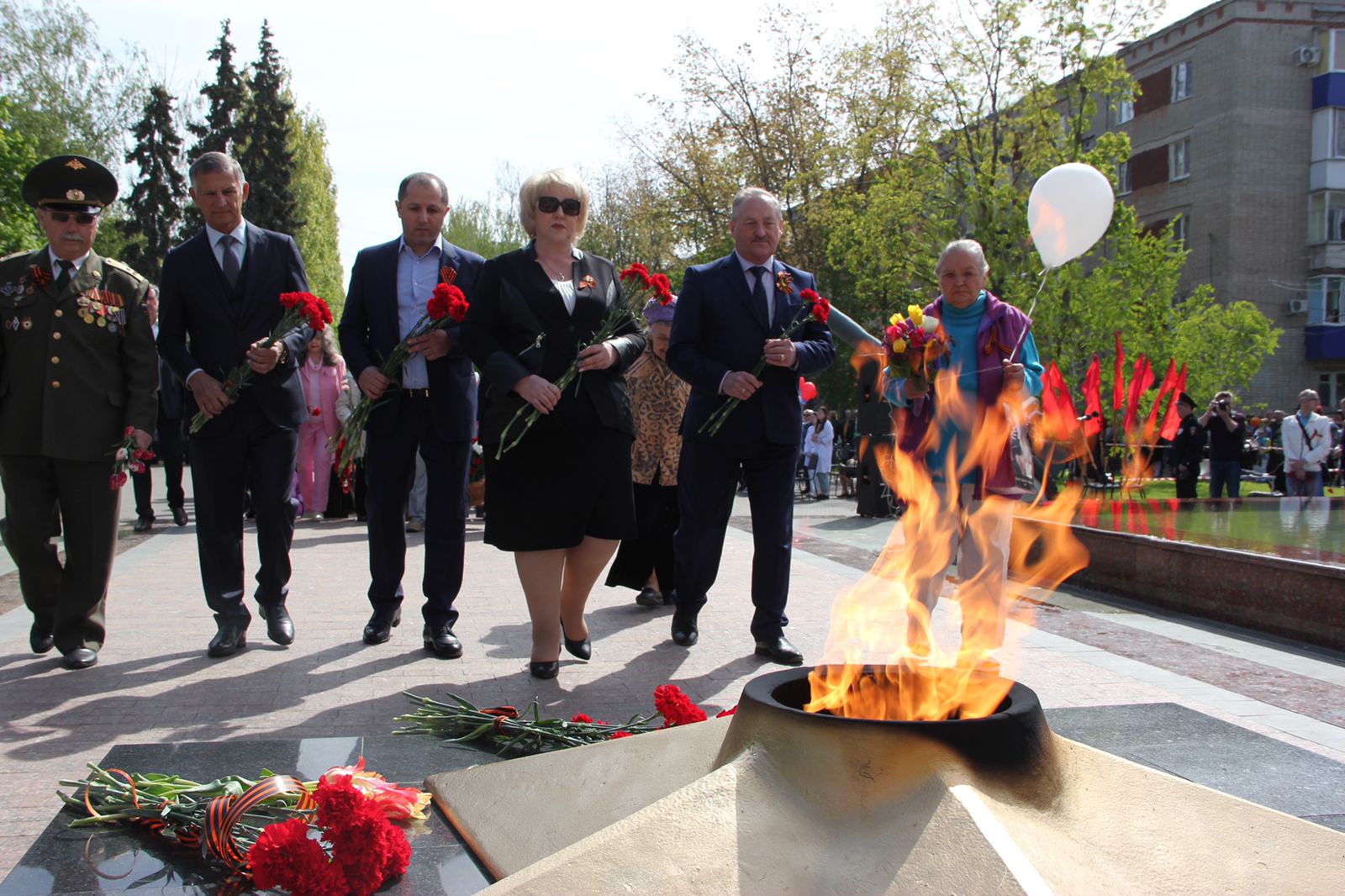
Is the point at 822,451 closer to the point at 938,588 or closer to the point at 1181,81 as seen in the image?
the point at 938,588

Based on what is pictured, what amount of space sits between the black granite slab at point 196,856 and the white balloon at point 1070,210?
4.45 meters

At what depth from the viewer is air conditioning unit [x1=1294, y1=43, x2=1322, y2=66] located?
3947 centimetres

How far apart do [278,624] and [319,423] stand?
333 inches

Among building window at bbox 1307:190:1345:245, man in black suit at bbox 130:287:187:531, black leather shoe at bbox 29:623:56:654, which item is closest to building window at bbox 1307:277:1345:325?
building window at bbox 1307:190:1345:245

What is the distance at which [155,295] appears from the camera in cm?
601

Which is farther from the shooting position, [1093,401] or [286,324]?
[1093,401]

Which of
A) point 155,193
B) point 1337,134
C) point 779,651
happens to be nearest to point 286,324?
point 779,651

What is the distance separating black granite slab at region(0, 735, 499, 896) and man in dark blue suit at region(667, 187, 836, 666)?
7.56 ft

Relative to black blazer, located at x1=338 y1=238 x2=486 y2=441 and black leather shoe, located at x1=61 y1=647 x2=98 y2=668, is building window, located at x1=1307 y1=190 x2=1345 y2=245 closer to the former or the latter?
black blazer, located at x1=338 y1=238 x2=486 y2=441

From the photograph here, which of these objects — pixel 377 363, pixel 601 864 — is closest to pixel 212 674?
pixel 377 363

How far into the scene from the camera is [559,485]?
501 cm

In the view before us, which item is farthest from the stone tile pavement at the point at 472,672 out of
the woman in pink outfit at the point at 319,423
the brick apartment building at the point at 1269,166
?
the brick apartment building at the point at 1269,166

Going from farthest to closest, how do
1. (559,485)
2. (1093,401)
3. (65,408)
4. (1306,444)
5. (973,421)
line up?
(1093,401)
(1306,444)
(973,421)
(65,408)
(559,485)

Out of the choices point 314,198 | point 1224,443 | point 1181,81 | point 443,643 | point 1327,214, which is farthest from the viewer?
point 314,198
